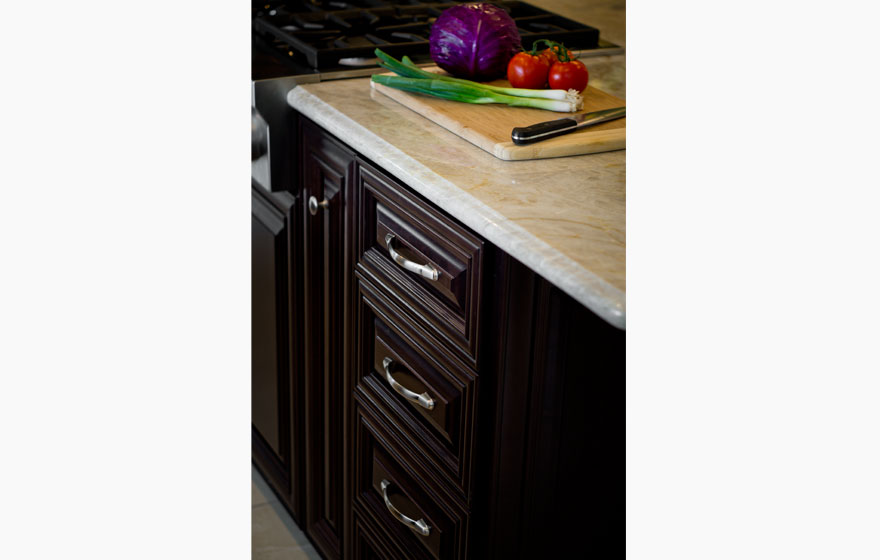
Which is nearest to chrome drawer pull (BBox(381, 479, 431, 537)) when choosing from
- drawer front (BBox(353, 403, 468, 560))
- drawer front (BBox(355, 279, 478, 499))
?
drawer front (BBox(353, 403, 468, 560))

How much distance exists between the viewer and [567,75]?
141 centimetres

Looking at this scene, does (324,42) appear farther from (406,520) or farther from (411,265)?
(406,520)

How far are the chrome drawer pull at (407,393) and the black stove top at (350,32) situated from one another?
0.53 meters

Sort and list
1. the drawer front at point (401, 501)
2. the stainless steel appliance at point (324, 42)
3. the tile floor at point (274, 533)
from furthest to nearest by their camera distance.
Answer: the tile floor at point (274, 533), the stainless steel appliance at point (324, 42), the drawer front at point (401, 501)

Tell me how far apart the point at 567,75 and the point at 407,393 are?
531 millimetres

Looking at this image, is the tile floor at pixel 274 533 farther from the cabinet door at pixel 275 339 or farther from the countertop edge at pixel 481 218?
the countertop edge at pixel 481 218

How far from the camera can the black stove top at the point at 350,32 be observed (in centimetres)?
163
